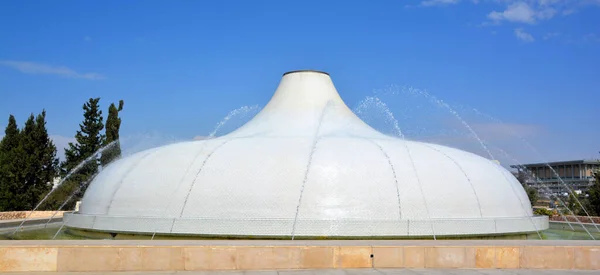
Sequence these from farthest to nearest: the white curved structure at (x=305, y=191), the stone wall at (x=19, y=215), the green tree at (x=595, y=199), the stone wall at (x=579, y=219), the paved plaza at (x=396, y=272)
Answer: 1. the green tree at (x=595, y=199)
2. the stone wall at (x=19, y=215)
3. the stone wall at (x=579, y=219)
4. the white curved structure at (x=305, y=191)
5. the paved plaza at (x=396, y=272)

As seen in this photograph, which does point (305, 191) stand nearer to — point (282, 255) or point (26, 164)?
point (282, 255)

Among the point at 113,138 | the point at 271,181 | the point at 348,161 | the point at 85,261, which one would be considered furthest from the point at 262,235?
the point at 113,138

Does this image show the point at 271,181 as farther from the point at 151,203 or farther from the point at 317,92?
the point at 317,92

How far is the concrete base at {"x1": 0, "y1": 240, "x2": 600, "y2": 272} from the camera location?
31.8 ft

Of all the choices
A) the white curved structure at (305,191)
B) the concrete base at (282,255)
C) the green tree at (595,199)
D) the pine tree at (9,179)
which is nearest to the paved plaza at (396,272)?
the concrete base at (282,255)

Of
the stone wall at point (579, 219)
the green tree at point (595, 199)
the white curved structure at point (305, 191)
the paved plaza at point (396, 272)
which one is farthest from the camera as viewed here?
the green tree at point (595, 199)

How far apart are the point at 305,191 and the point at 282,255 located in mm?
4459

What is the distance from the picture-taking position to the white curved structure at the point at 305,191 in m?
14.0

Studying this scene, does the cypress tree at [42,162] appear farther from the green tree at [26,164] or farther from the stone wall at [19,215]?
the stone wall at [19,215]

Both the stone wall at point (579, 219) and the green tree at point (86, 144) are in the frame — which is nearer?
the stone wall at point (579, 219)

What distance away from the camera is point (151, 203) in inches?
586

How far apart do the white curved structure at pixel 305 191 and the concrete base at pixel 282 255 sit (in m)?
3.39

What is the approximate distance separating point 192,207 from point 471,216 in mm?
7199

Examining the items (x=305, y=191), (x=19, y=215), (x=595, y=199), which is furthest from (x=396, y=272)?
(x=595, y=199)
